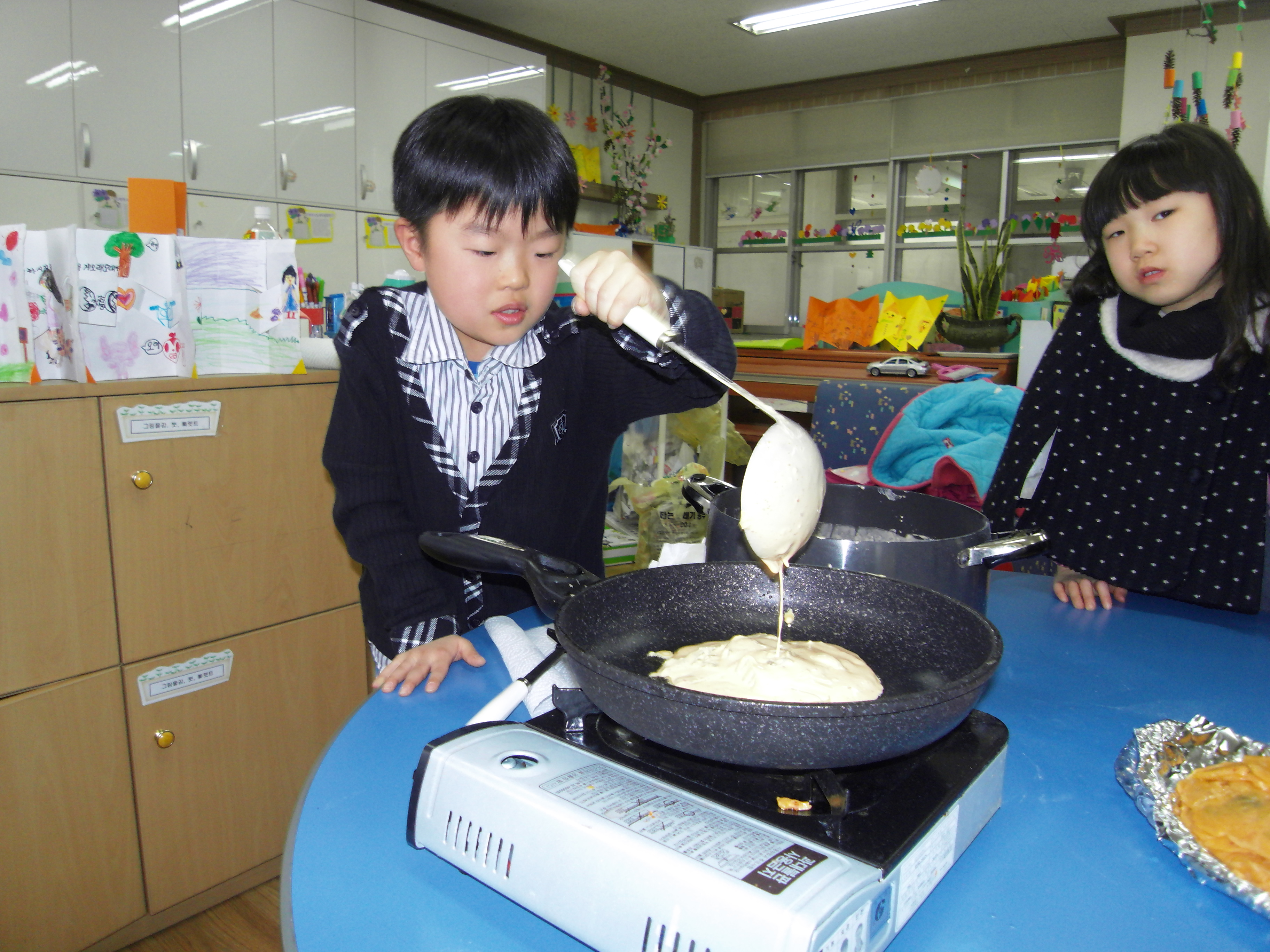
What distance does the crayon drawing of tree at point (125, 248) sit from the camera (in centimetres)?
151

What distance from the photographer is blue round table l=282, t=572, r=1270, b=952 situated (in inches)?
19.6

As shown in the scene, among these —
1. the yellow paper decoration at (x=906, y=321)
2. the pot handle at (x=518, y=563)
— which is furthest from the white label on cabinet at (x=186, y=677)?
the yellow paper decoration at (x=906, y=321)

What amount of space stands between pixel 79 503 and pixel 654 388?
1094 mm

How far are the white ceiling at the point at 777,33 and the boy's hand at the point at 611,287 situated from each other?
166 inches

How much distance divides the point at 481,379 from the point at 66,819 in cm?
119

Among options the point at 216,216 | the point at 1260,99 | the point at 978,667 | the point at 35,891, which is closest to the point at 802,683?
the point at 978,667

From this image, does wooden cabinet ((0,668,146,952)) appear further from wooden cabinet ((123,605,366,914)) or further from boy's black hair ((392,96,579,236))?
boy's black hair ((392,96,579,236))

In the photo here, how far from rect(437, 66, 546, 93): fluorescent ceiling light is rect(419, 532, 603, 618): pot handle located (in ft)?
13.1

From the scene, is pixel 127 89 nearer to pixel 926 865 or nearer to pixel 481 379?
pixel 481 379

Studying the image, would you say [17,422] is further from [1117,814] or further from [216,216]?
[216,216]

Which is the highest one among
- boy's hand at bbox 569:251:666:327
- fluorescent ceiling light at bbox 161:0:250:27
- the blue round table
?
fluorescent ceiling light at bbox 161:0:250:27

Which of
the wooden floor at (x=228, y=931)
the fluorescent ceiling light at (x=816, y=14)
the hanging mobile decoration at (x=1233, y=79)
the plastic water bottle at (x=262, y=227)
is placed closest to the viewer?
the wooden floor at (x=228, y=931)

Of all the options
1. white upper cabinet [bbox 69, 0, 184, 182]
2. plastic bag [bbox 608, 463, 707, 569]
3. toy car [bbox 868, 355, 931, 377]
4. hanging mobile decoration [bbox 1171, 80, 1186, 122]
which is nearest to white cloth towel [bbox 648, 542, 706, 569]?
plastic bag [bbox 608, 463, 707, 569]

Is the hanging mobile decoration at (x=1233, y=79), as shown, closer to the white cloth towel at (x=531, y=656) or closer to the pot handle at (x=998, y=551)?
the pot handle at (x=998, y=551)
